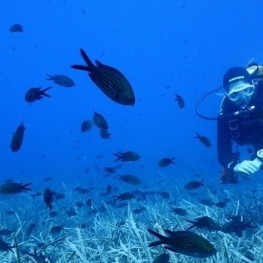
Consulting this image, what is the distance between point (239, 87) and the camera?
767cm

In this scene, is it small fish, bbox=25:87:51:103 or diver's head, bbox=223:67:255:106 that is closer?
small fish, bbox=25:87:51:103

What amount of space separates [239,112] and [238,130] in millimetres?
366

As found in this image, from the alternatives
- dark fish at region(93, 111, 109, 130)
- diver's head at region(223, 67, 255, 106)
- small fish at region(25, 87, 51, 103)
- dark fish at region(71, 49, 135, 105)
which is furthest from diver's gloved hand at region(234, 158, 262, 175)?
dark fish at region(71, 49, 135, 105)

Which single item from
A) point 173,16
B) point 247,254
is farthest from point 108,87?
point 173,16

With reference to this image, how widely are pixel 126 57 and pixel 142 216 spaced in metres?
166

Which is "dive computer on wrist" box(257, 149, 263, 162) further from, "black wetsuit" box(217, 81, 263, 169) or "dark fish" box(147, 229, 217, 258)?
"dark fish" box(147, 229, 217, 258)

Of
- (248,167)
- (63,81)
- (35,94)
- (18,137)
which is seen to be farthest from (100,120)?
(248,167)

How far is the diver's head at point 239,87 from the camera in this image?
7664 mm

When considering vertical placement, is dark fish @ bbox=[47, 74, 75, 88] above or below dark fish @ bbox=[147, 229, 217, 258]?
above

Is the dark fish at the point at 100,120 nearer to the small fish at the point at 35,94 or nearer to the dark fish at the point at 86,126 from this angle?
the small fish at the point at 35,94

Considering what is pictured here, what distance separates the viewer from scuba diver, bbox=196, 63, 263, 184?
23.8ft

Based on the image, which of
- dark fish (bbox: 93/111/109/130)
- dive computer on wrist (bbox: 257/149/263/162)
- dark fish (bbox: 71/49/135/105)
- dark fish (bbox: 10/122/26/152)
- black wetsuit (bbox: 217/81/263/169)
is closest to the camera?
dark fish (bbox: 71/49/135/105)

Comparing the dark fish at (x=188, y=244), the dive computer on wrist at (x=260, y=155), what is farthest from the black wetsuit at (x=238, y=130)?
the dark fish at (x=188, y=244)

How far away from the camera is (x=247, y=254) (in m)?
4.43
